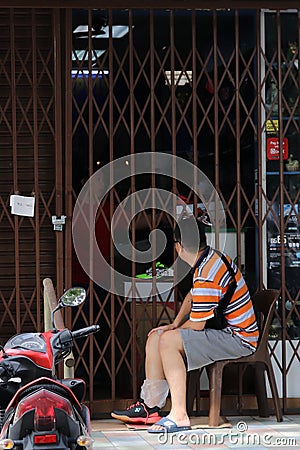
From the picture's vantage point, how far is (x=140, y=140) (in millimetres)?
7891

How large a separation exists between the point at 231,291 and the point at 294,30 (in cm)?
220

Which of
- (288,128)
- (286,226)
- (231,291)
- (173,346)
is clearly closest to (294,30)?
(288,128)

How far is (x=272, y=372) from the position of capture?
7516 mm

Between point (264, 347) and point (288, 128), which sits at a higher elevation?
point (288, 128)

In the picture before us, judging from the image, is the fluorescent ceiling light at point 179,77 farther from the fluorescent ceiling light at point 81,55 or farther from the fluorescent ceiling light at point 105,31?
the fluorescent ceiling light at point 81,55

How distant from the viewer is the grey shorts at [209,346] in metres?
7.21

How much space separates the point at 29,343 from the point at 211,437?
219cm

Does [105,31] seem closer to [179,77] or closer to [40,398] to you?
[179,77]

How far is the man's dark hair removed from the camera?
24.3 ft

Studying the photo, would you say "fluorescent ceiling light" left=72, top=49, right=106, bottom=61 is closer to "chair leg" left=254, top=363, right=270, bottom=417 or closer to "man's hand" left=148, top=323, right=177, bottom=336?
"man's hand" left=148, top=323, right=177, bottom=336

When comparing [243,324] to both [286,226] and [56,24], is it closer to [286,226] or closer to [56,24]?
[286,226]

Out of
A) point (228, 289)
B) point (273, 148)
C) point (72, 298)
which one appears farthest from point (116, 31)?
point (72, 298)

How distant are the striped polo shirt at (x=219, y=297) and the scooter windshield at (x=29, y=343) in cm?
213

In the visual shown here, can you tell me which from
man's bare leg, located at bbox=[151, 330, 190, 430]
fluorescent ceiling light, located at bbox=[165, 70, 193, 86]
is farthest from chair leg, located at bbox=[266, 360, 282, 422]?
fluorescent ceiling light, located at bbox=[165, 70, 193, 86]
